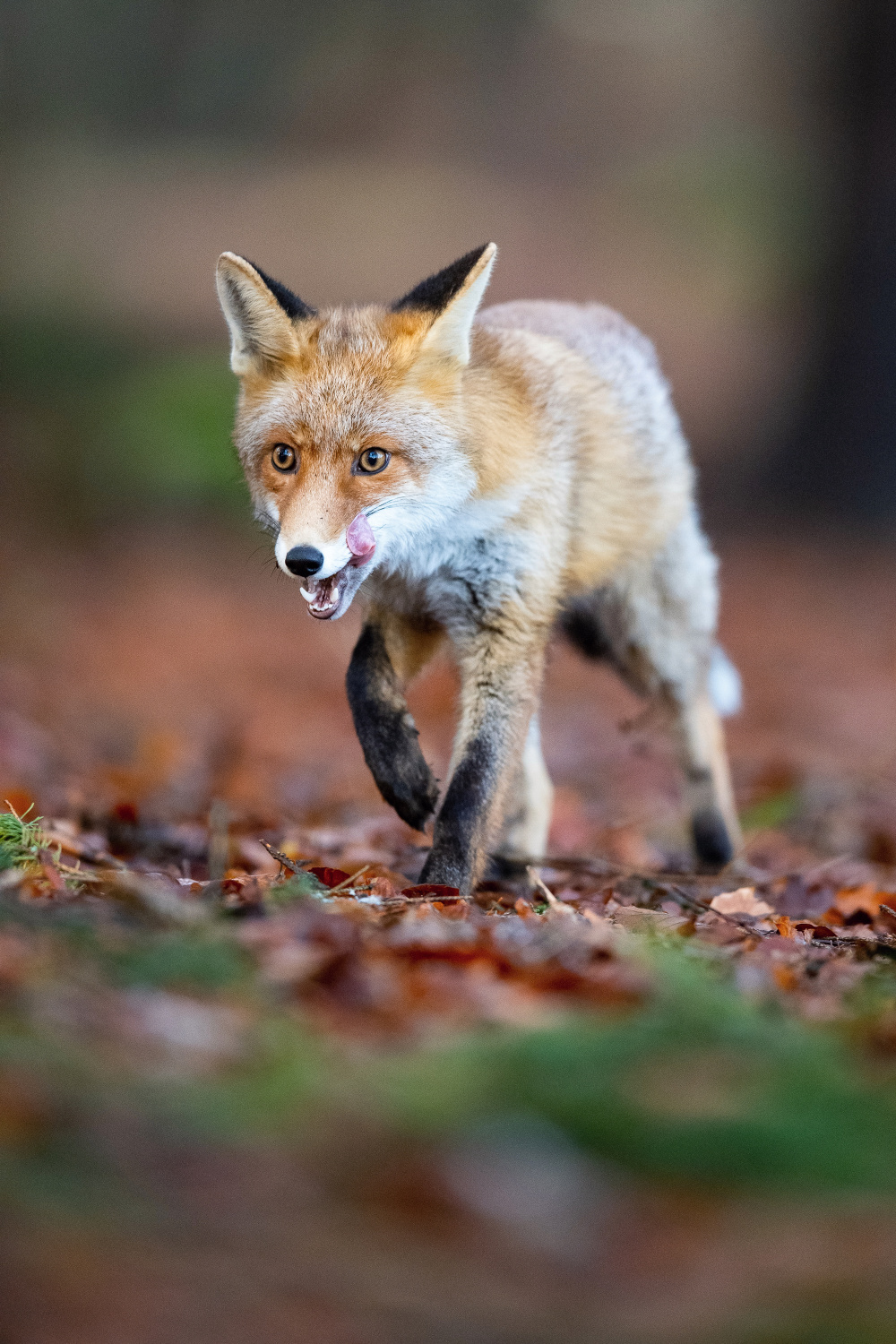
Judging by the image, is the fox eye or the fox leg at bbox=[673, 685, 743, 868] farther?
the fox leg at bbox=[673, 685, 743, 868]

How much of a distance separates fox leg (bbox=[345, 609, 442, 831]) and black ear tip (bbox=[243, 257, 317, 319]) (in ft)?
3.72

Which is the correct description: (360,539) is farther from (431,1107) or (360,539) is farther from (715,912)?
(431,1107)

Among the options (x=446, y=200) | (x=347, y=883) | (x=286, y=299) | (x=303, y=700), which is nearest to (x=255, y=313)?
(x=286, y=299)

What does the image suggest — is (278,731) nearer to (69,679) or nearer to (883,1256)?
(69,679)

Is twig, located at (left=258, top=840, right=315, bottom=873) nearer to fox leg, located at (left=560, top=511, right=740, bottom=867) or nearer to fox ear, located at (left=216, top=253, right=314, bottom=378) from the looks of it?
fox ear, located at (left=216, top=253, right=314, bottom=378)

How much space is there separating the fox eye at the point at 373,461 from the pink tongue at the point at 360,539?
7.5 inches

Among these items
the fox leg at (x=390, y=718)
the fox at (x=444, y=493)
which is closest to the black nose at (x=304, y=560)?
the fox at (x=444, y=493)

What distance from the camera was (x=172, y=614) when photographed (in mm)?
13234

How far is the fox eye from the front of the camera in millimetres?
4637

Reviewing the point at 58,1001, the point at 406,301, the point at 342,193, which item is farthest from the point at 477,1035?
the point at 342,193

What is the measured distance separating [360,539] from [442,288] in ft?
3.40

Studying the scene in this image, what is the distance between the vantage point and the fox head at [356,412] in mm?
4570

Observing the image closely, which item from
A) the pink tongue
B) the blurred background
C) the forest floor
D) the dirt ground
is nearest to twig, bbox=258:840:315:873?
the forest floor

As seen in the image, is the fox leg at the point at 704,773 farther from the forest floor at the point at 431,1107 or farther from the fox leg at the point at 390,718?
the fox leg at the point at 390,718
